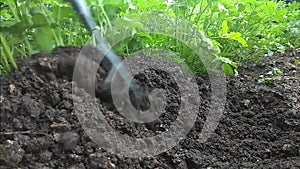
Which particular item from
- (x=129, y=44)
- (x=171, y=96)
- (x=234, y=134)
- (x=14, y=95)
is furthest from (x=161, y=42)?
(x=14, y=95)

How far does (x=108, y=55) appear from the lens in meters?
1.01

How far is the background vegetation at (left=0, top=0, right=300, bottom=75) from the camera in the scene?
98 centimetres

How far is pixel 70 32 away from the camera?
1.12 m

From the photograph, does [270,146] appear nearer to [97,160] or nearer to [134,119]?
[134,119]

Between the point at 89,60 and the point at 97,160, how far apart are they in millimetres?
252

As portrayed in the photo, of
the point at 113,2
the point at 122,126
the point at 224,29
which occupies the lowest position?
the point at 122,126

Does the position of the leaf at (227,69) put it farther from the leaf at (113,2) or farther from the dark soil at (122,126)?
the leaf at (113,2)

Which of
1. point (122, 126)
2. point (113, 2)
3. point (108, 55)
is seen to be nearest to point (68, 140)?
point (122, 126)

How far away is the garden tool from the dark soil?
2cm

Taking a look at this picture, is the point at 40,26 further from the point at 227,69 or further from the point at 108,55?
the point at 227,69

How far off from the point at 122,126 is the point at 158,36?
487 mm

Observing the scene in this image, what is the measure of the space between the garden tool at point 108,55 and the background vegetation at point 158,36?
0.05m

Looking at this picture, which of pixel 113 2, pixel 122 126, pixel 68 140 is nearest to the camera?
pixel 68 140

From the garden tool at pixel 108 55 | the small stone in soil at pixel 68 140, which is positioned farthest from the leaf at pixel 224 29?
the small stone in soil at pixel 68 140
